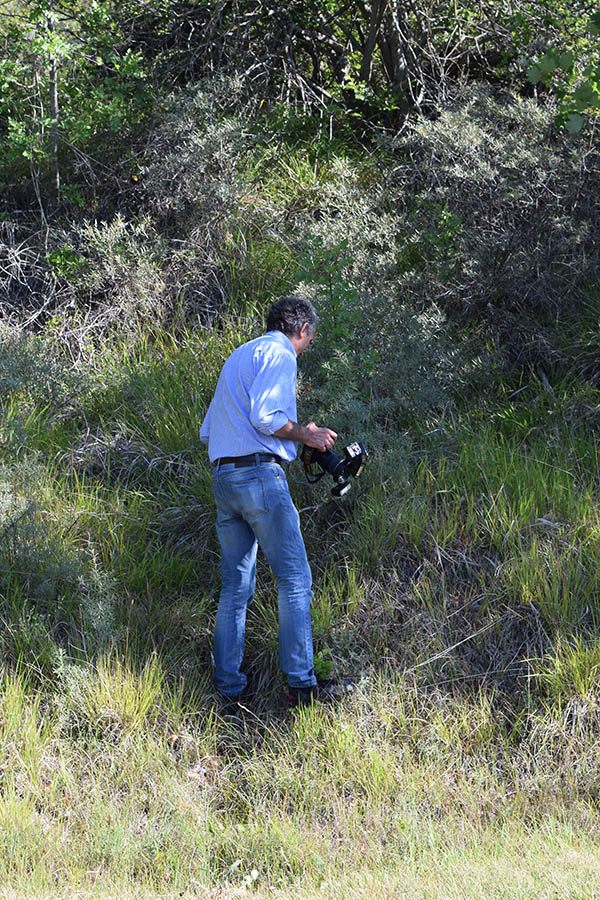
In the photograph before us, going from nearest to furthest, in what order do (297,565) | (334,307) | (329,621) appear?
1. (297,565)
2. (329,621)
3. (334,307)

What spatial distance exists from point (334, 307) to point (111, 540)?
2112 millimetres

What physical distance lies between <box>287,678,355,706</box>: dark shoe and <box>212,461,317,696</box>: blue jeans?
65 mm

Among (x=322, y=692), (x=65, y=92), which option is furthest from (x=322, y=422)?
(x=65, y=92)

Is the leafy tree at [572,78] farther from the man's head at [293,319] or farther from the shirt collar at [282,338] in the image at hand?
the shirt collar at [282,338]

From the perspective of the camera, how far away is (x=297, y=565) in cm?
471

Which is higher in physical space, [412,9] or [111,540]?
[412,9]

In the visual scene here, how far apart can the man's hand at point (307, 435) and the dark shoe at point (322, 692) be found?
129cm

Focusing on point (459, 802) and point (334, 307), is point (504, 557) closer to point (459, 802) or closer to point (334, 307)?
point (459, 802)

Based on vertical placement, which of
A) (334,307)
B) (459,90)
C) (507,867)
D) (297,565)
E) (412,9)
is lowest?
(507,867)

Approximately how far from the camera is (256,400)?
14.9 feet

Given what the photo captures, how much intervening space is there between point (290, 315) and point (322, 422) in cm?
140

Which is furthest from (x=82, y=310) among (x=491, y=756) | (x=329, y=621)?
(x=491, y=756)

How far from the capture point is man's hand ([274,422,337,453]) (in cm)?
462

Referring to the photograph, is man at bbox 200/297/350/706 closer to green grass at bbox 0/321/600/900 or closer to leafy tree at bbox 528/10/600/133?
green grass at bbox 0/321/600/900
